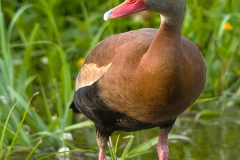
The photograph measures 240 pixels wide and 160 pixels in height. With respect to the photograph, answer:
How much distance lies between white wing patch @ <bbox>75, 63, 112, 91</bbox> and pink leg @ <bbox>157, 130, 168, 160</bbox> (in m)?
0.64

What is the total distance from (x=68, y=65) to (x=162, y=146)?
168 centimetres

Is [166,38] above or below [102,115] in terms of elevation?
above

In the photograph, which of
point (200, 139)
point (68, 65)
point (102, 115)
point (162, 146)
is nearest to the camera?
point (102, 115)

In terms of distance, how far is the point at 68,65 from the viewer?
6535mm

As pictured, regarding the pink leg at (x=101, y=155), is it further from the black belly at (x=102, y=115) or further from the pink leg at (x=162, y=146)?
the pink leg at (x=162, y=146)

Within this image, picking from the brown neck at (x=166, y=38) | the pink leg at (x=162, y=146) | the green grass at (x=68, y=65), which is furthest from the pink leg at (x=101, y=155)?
the brown neck at (x=166, y=38)

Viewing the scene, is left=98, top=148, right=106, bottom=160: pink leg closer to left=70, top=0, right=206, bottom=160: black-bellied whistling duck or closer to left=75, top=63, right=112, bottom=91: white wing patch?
left=70, top=0, right=206, bottom=160: black-bellied whistling duck

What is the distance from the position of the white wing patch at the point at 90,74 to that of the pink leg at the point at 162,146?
643 mm

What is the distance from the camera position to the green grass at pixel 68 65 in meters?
5.55

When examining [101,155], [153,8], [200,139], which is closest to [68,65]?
[200,139]

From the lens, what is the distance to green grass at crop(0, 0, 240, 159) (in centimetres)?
555

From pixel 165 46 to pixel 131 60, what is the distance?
0.27 m

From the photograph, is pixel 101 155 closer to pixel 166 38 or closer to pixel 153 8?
pixel 166 38

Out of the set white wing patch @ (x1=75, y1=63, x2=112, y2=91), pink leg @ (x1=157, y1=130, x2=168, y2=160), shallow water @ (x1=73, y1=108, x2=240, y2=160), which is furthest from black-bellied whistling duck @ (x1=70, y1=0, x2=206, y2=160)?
shallow water @ (x1=73, y1=108, x2=240, y2=160)
